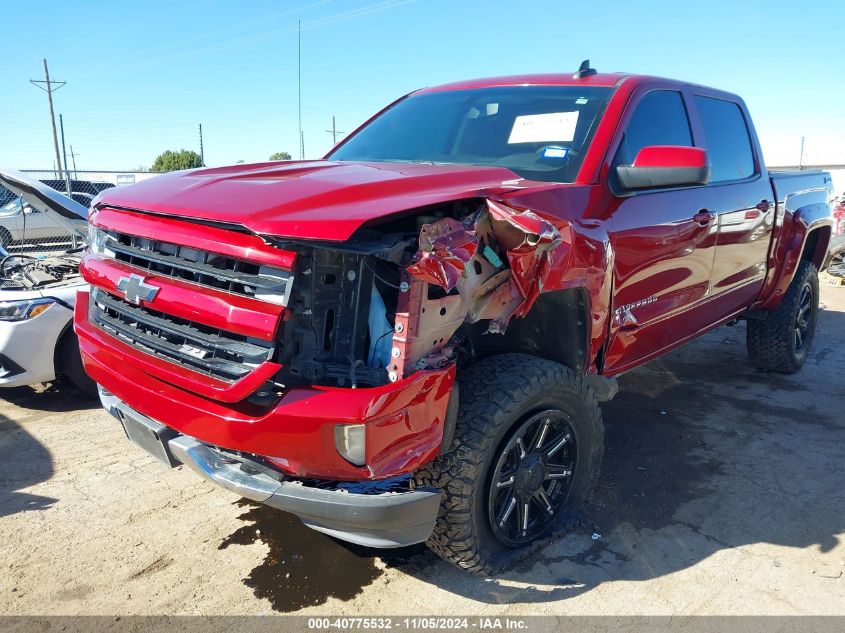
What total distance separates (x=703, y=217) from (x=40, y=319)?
171 inches

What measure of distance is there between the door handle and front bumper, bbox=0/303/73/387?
4.17 m

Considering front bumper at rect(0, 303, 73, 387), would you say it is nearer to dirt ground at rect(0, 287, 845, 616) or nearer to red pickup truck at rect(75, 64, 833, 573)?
dirt ground at rect(0, 287, 845, 616)

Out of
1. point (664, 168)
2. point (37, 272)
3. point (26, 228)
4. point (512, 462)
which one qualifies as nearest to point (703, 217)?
point (664, 168)

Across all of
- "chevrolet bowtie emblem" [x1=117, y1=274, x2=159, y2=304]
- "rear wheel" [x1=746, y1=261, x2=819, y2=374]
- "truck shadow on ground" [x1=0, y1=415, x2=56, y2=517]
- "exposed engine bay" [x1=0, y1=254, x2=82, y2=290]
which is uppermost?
"chevrolet bowtie emblem" [x1=117, y1=274, x2=159, y2=304]

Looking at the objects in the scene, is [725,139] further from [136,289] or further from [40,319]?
[40,319]

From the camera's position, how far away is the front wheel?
2.47 metres

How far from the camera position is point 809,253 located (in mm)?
5641

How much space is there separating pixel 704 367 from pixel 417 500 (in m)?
4.55

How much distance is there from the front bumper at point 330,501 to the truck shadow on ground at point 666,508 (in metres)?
0.54

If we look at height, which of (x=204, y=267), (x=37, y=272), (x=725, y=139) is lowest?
(x=37, y=272)

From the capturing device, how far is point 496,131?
3496mm

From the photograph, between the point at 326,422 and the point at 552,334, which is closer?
the point at 326,422

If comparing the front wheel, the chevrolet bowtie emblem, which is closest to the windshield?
the front wheel

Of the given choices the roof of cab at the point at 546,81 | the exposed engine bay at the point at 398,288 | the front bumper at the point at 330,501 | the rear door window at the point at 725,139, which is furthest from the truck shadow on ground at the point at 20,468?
the rear door window at the point at 725,139
